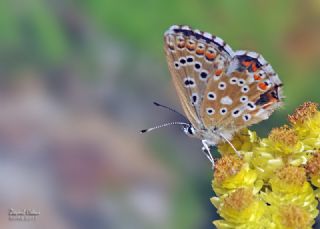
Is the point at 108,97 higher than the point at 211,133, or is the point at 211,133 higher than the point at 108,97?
the point at 108,97

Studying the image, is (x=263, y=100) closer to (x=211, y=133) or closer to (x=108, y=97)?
(x=211, y=133)

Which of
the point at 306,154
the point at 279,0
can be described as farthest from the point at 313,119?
the point at 279,0

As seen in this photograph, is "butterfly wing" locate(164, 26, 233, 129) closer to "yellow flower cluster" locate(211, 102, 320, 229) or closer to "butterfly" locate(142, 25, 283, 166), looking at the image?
"butterfly" locate(142, 25, 283, 166)

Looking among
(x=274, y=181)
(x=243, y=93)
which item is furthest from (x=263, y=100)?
(x=274, y=181)

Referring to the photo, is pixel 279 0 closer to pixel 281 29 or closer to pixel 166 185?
pixel 281 29

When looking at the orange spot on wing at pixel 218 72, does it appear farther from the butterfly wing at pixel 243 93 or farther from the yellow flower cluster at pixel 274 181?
the yellow flower cluster at pixel 274 181

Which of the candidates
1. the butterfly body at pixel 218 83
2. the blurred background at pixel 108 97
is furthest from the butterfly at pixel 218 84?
the blurred background at pixel 108 97

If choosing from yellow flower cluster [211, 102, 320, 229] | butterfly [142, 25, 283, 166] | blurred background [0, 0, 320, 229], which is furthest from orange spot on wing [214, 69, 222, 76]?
blurred background [0, 0, 320, 229]
